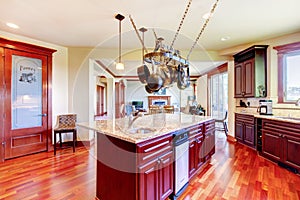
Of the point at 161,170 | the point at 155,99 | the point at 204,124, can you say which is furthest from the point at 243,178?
the point at 155,99

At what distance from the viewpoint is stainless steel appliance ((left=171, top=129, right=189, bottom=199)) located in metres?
2.04

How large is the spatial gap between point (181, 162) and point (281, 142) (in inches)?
82.8

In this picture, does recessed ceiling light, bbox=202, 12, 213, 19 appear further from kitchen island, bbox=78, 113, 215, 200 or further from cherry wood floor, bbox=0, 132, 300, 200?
cherry wood floor, bbox=0, 132, 300, 200

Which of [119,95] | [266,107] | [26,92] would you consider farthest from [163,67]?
[119,95]

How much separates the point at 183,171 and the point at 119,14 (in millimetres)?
2547

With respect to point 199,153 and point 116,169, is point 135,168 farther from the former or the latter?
point 199,153

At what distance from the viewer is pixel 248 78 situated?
4176mm

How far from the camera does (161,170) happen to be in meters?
1.82

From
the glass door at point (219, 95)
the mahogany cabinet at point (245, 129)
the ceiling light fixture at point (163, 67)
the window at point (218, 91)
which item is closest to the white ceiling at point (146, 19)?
the ceiling light fixture at point (163, 67)

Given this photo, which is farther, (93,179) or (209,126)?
(209,126)

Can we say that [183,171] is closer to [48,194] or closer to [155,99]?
[48,194]

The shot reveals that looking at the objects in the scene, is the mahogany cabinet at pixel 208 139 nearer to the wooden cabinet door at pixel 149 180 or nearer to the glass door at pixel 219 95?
the wooden cabinet door at pixel 149 180

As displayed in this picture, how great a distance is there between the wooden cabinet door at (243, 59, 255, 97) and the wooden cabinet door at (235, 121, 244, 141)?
80cm

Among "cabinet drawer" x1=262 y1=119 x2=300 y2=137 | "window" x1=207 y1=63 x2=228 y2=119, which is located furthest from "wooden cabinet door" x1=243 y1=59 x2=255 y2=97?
"window" x1=207 y1=63 x2=228 y2=119
